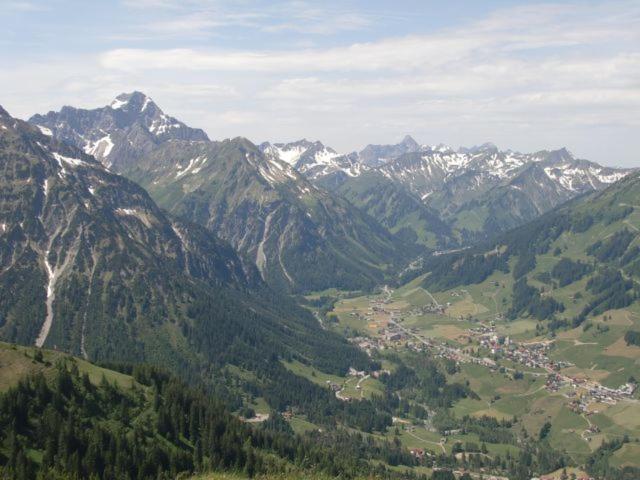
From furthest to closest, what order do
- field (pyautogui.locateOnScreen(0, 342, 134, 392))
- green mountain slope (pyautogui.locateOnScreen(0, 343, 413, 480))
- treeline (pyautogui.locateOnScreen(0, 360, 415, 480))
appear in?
field (pyautogui.locateOnScreen(0, 342, 134, 392)) < green mountain slope (pyautogui.locateOnScreen(0, 343, 413, 480)) < treeline (pyautogui.locateOnScreen(0, 360, 415, 480))

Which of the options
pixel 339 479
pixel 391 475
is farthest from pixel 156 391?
pixel 391 475

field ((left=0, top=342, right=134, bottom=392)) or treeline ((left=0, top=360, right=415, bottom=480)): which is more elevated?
field ((left=0, top=342, right=134, bottom=392))

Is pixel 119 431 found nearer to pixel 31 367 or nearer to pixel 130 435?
pixel 130 435

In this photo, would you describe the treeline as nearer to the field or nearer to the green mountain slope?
the green mountain slope

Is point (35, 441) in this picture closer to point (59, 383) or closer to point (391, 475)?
point (59, 383)

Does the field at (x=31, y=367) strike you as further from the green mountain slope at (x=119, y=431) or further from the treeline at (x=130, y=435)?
the treeline at (x=130, y=435)

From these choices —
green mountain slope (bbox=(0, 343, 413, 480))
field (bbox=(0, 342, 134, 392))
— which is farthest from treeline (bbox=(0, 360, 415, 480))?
field (bbox=(0, 342, 134, 392))

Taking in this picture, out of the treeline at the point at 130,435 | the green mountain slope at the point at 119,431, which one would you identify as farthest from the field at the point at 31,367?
the treeline at the point at 130,435

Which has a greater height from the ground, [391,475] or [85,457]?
[85,457]

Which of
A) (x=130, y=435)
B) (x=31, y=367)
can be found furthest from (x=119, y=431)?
(x=31, y=367)
